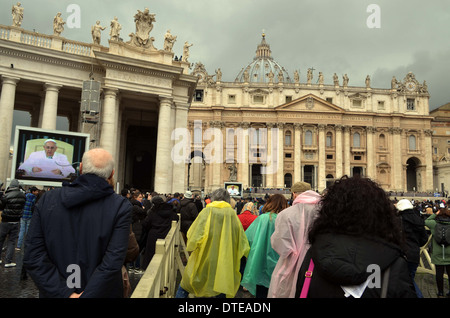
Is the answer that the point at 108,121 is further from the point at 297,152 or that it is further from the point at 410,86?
the point at 410,86

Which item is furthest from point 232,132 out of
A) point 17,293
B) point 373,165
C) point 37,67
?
point 17,293

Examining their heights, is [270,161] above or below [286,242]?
above

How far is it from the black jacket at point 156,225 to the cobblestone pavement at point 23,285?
708 millimetres

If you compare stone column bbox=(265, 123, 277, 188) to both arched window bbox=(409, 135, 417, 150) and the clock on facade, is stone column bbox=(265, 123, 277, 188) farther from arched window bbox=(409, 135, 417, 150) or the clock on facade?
the clock on facade

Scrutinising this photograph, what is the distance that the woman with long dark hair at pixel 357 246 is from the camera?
75.0 inches

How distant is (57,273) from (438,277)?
6.96m

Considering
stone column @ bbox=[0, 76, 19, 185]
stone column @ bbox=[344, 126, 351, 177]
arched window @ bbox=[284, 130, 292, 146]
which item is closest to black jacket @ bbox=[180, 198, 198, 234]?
stone column @ bbox=[0, 76, 19, 185]

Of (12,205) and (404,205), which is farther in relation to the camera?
(12,205)

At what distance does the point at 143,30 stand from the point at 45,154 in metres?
9.04

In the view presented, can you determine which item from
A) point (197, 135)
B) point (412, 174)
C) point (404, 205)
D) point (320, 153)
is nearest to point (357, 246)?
point (404, 205)

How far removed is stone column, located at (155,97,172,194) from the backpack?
13254mm

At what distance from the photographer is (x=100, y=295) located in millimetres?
2344

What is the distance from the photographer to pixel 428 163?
56.1m
